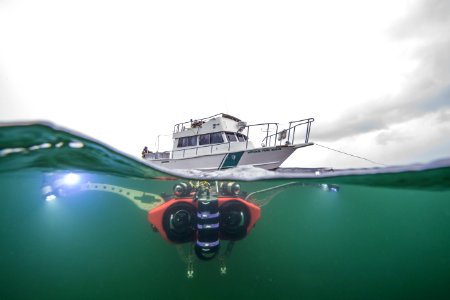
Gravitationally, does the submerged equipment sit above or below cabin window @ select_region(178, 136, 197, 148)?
below

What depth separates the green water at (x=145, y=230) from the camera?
8.44 meters

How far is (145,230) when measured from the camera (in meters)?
13.1

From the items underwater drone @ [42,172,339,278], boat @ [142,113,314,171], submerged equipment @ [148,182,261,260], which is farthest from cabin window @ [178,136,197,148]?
submerged equipment @ [148,182,261,260]

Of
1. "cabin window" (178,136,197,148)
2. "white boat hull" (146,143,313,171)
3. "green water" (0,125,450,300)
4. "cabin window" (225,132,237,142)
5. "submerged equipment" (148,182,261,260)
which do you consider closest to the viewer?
"submerged equipment" (148,182,261,260)

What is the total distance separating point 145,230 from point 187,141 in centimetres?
683

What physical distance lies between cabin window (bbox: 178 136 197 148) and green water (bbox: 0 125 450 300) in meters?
4.66

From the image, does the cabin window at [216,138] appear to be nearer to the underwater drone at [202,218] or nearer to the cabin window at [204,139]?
the cabin window at [204,139]

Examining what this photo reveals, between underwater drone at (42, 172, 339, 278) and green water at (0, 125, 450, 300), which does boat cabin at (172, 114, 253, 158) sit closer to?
green water at (0, 125, 450, 300)

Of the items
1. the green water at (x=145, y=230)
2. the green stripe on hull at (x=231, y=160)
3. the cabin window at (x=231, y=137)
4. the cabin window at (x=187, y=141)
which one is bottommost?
the green water at (x=145, y=230)

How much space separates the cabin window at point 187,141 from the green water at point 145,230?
15.3 feet

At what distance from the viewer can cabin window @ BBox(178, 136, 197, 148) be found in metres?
15.9

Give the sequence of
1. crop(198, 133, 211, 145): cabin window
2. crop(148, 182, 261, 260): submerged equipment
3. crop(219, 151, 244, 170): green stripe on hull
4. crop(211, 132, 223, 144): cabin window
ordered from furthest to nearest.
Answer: crop(198, 133, 211, 145): cabin window → crop(211, 132, 223, 144): cabin window → crop(219, 151, 244, 170): green stripe on hull → crop(148, 182, 261, 260): submerged equipment

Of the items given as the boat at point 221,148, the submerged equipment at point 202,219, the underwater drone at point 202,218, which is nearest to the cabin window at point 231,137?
the boat at point 221,148

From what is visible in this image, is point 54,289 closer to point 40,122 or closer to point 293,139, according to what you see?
point 40,122
